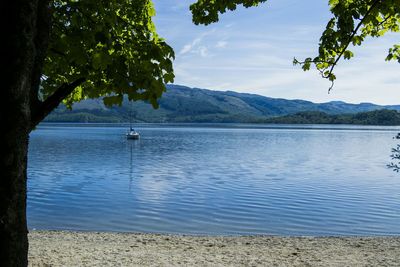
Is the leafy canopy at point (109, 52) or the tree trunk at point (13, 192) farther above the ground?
the leafy canopy at point (109, 52)

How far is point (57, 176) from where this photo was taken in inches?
2384

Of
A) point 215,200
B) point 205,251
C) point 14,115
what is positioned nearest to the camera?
point 14,115

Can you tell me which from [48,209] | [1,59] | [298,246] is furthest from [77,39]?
[48,209]

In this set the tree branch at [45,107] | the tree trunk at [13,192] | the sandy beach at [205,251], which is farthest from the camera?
the sandy beach at [205,251]

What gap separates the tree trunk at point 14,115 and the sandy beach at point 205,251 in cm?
867

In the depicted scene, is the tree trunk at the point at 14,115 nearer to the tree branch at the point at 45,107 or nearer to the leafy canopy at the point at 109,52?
the leafy canopy at the point at 109,52

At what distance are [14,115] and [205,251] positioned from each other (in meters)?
13.3

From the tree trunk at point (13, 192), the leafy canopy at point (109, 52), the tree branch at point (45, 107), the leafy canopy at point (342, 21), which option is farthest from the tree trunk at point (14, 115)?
the leafy canopy at point (342, 21)

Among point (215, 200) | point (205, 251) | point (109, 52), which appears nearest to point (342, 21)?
point (109, 52)

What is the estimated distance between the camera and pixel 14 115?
646 cm

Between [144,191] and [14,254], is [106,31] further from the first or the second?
[144,191]

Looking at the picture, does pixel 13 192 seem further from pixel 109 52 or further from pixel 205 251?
pixel 205 251

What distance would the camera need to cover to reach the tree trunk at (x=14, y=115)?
6402 mm

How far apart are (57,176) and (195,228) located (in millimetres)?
35401
